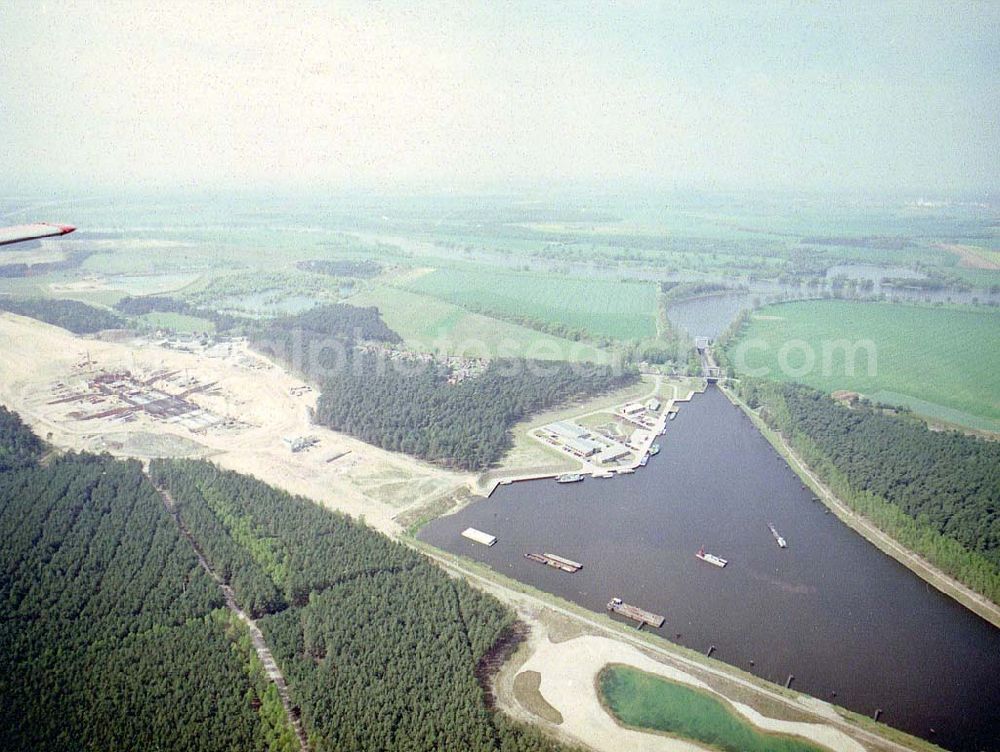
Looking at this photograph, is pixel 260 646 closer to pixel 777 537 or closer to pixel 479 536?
pixel 479 536

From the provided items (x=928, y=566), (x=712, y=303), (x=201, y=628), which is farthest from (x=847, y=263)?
(x=201, y=628)

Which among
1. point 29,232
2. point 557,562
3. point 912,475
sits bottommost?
point 557,562

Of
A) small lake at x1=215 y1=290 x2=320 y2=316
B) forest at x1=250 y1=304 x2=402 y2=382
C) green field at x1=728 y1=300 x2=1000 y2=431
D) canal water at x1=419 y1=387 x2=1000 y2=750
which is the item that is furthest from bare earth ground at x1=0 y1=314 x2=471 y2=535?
green field at x1=728 y1=300 x2=1000 y2=431

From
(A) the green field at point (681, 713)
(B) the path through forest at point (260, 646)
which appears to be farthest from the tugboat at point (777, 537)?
(B) the path through forest at point (260, 646)

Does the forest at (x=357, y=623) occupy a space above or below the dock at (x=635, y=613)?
above

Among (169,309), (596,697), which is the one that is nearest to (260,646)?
(596,697)

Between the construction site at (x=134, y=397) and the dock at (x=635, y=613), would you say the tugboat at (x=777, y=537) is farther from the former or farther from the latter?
the construction site at (x=134, y=397)

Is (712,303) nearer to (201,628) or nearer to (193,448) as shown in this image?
(193,448)
